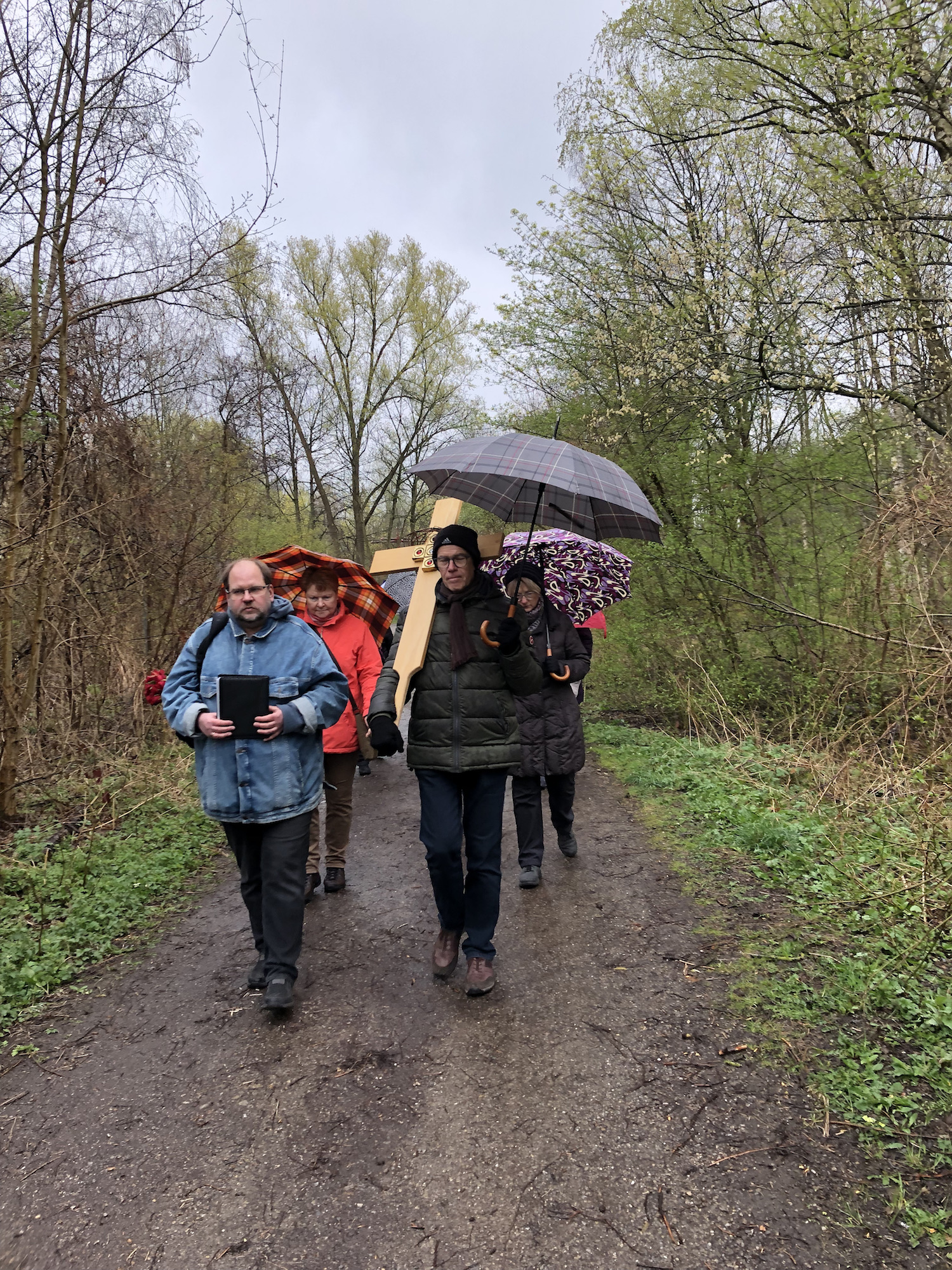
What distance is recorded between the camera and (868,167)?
20.9 ft

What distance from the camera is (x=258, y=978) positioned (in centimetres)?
333

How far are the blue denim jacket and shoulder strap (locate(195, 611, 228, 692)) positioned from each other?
2 centimetres

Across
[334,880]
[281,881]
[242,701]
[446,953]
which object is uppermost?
[242,701]

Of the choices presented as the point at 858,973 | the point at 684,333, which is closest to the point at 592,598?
the point at 858,973

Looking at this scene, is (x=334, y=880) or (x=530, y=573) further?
(x=334, y=880)

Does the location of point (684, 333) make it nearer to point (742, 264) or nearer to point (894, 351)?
point (742, 264)

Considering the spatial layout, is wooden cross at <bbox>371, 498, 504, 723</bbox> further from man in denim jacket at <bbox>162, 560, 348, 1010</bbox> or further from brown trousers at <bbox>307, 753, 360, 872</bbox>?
brown trousers at <bbox>307, 753, 360, 872</bbox>

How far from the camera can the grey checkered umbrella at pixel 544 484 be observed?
3.01 m

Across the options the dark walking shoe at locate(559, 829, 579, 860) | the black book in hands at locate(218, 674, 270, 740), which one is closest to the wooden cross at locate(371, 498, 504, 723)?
the black book in hands at locate(218, 674, 270, 740)

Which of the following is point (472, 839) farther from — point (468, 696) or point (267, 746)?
point (267, 746)

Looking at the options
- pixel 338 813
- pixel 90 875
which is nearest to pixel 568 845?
pixel 338 813

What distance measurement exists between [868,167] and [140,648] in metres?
8.57

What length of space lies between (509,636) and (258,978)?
2.01 meters

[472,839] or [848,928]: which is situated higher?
[472,839]
